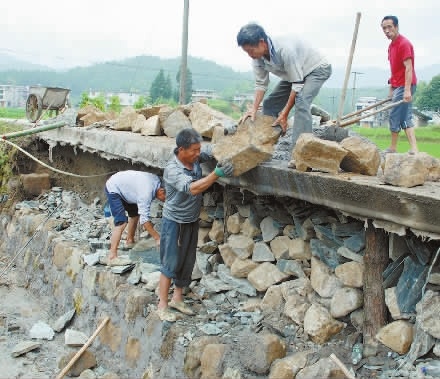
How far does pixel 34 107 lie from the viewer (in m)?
10.8

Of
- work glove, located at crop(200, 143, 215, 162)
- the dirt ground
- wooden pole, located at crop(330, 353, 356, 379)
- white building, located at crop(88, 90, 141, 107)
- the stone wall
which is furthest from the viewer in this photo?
white building, located at crop(88, 90, 141, 107)

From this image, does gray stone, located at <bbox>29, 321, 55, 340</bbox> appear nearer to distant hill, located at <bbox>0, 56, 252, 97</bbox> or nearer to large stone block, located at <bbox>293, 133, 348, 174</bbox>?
large stone block, located at <bbox>293, 133, 348, 174</bbox>

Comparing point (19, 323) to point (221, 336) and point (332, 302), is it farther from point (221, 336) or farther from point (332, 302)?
point (332, 302)

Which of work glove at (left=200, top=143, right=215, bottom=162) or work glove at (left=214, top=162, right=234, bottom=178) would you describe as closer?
work glove at (left=214, top=162, right=234, bottom=178)

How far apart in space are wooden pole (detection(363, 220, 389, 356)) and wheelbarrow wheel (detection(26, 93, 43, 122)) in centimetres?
828

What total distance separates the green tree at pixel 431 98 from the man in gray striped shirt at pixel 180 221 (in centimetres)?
496

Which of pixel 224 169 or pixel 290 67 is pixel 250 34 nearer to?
pixel 290 67

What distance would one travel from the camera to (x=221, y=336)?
4.45m

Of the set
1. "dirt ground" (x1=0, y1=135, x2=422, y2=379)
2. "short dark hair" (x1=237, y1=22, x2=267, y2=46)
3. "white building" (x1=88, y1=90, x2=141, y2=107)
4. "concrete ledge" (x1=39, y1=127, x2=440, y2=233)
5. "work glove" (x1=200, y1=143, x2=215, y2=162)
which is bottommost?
"dirt ground" (x1=0, y1=135, x2=422, y2=379)

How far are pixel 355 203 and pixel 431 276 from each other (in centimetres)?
69

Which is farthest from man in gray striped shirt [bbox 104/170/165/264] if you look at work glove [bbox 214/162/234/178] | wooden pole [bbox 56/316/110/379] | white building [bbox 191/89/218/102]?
white building [bbox 191/89/218/102]

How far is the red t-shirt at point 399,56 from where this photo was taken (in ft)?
17.9

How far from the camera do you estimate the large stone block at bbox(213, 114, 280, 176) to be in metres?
4.40

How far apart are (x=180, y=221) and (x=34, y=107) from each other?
7155 millimetres
